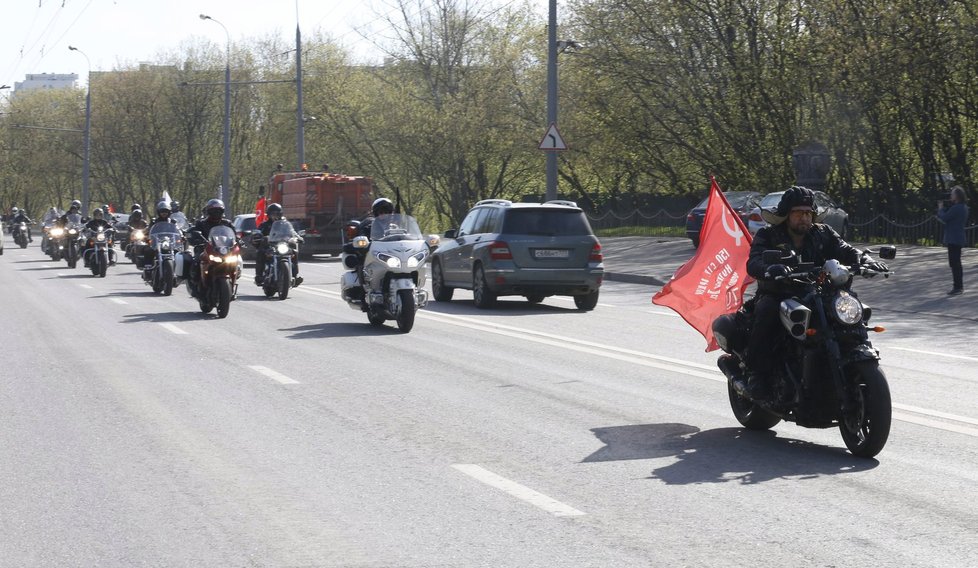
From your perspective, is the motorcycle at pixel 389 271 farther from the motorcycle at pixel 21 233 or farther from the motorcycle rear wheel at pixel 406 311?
the motorcycle at pixel 21 233

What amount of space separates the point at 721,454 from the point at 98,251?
1014 inches

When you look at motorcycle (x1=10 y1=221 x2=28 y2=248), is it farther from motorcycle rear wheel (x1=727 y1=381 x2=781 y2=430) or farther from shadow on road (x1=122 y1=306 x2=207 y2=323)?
motorcycle rear wheel (x1=727 y1=381 x2=781 y2=430)

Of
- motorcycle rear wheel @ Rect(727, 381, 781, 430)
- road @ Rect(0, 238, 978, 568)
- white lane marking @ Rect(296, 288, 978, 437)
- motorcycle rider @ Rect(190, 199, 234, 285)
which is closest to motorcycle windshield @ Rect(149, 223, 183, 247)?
motorcycle rider @ Rect(190, 199, 234, 285)

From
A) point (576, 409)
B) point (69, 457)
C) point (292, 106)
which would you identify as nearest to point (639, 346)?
point (576, 409)

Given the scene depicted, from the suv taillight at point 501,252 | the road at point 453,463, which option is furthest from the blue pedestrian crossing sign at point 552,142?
the road at point 453,463

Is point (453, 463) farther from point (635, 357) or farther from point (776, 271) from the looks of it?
point (635, 357)

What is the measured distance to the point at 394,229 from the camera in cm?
1808

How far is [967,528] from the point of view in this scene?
6.21 metres

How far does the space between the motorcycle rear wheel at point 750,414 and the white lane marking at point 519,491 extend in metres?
2.07

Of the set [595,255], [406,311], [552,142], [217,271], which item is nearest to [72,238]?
[552,142]

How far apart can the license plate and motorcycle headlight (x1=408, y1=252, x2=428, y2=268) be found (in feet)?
12.0

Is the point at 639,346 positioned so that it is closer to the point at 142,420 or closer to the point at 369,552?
the point at 142,420

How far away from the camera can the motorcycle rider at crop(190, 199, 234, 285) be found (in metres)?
20.8

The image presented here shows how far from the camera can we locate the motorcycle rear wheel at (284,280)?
24.1m
